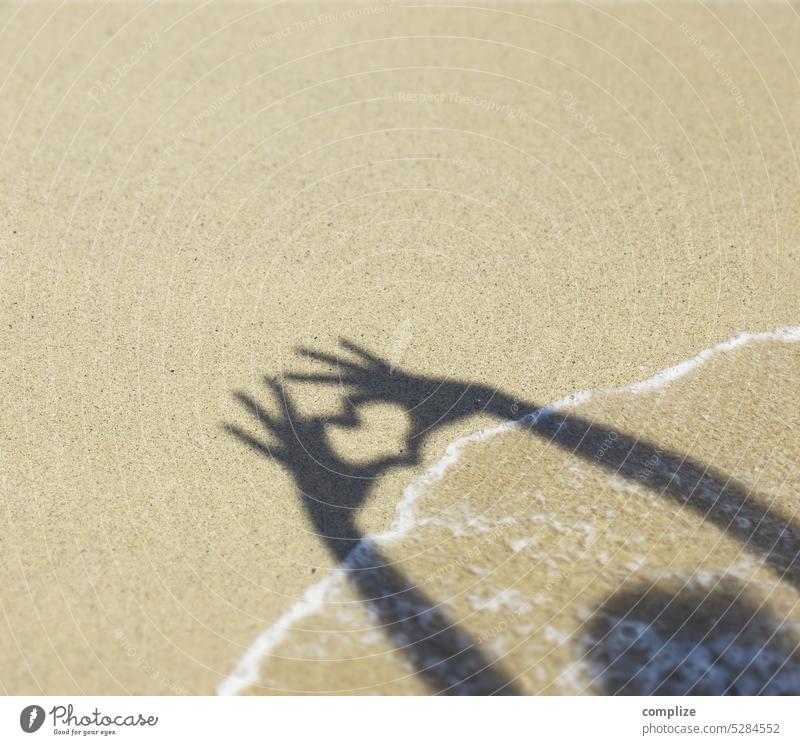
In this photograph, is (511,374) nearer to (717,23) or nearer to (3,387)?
(3,387)

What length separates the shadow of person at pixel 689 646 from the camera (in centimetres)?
739

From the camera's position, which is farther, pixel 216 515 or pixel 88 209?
pixel 88 209

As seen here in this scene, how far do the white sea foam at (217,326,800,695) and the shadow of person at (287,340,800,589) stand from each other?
25 centimetres

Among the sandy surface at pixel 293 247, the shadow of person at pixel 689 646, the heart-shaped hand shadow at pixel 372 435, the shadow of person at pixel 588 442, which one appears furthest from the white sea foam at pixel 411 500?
the shadow of person at pixel 689 646

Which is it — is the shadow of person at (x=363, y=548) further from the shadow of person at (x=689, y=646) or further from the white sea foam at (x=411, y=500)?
the shadow of person at (x=689, y=646)

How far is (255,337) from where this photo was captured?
396 inches

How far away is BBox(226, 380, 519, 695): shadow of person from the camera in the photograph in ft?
24.1

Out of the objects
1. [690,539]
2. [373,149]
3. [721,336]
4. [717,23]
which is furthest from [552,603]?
[717,23]

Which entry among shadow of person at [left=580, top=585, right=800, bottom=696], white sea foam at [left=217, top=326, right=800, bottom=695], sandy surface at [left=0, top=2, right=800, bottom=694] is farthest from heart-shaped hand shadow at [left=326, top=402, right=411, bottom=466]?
shadow of person at [left=580, top=585, right=800, bottom=696]

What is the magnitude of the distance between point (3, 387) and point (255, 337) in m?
2.69

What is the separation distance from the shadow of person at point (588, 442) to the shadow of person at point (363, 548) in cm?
48

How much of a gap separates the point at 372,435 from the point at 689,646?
3.63 metres

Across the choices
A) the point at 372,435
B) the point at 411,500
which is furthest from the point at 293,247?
the point at 411,500
